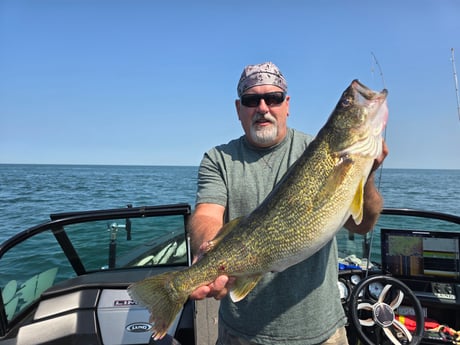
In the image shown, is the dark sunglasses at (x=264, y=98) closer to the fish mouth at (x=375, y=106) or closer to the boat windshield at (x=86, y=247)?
the fish mouth at (x=375, y=106)

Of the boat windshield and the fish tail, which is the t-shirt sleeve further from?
the boat windshield

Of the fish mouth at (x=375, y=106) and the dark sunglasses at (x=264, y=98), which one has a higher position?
the dark sunglasses at (x=264, y=98)

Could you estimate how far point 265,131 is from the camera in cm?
276

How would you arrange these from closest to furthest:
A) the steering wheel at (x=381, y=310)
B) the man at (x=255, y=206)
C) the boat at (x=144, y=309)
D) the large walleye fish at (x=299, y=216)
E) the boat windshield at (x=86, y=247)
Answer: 1. the large walleye fish at (x=299, y=216)
2. the man at (x=255, y=206)
3. the steering wheel at (x=381, y=310)
4. the boat at (x=144, y=309)
5. the boat windshield at (x=86, y=247)

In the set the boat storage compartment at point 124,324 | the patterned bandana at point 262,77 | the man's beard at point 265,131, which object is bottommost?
the boat storage compartment at point 124,324

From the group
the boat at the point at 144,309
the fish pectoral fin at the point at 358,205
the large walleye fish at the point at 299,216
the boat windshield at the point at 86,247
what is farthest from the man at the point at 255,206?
the boat windshield at the point at 86,247

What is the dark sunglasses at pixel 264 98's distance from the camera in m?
2.78

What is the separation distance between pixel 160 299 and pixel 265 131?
1.51 metres

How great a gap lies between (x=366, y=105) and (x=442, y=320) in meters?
3.81

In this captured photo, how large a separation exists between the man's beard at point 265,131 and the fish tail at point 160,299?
125cm

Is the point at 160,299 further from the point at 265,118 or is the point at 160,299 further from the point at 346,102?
the point at 346,102

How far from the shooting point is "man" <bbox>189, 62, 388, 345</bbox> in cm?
246

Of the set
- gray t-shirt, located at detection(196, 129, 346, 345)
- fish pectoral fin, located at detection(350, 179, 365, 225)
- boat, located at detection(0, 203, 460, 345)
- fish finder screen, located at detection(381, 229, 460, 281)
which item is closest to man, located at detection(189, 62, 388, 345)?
gray t-shirt, located at detection(196, 129, 346, 345)

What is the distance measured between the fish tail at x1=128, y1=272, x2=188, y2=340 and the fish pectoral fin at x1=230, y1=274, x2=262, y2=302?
0.34 metres
